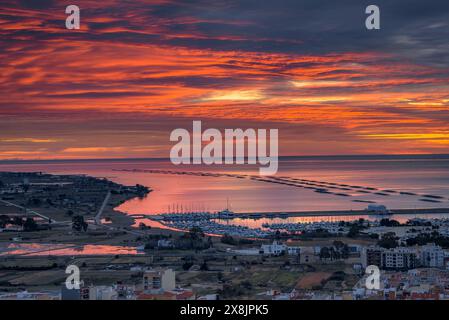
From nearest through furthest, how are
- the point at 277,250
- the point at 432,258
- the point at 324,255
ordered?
the point at 432,258 → the point at 324,255 → the point at 277,250

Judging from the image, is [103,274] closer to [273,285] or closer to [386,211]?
[273,285]

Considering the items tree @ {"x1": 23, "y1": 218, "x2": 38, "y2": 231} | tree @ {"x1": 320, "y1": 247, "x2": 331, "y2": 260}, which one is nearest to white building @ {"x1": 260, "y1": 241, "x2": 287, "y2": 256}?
tree @ {"x1": 320, "y1": 247, "x2": 331, "y2": 260}

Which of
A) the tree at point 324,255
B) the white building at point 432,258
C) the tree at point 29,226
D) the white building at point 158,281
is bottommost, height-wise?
the tree at point 29,226

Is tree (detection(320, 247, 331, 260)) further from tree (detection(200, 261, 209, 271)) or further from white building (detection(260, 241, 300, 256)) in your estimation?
tree (detection(200, 261, 209, 271))

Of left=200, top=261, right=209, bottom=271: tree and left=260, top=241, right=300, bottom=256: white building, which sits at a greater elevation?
left=200, top=261, right=209, bottom=271: tree

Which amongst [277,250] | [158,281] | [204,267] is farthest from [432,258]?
[158,281]

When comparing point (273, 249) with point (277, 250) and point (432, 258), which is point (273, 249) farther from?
point (432, 258)

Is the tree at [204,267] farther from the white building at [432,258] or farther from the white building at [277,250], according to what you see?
the white building at [432,258]

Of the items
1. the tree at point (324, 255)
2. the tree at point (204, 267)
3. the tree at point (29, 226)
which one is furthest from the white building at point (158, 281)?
the tree at point (29, 226)

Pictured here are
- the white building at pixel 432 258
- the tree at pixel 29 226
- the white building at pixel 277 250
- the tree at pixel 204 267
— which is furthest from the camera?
the tree at pixel 29 226

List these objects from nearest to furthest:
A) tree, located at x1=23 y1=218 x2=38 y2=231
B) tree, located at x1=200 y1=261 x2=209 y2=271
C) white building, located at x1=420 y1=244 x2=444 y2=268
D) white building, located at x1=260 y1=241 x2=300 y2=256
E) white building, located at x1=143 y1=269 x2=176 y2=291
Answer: white building, located at x1=143 y1=269 x2=176 y2=291, tree, located at x1=200 y1=261 x2=209 y2=271, white building, located at x1=420 y1=244 x2=444 y2=268, white building, located at x1=260 y1=241 x2=300 y2=256, tree, located at x1=23 y1=218 x2=38 y2=231
